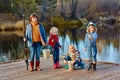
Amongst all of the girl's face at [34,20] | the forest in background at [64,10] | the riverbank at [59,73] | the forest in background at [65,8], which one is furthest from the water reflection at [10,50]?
the forest in background at [65,8]

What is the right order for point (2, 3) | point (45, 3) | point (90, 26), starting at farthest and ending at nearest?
point (45, 3)
point (2, 3)
point (90, 26)

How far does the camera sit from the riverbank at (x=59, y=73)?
787cm

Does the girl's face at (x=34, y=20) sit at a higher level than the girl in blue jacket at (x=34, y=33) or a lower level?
higher

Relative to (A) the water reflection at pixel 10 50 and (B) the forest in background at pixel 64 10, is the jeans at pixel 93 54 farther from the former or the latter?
(B) the forest in background at pixel 64 10

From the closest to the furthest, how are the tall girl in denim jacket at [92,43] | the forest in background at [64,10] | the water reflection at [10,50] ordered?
the tall girl in denim jacket at [92,43]
the water reflection at [10,50]
the forest in background at [64,10]

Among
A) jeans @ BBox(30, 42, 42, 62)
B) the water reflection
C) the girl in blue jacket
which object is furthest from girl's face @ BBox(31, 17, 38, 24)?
the water reflection

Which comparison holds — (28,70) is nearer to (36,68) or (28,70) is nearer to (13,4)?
(36,68)

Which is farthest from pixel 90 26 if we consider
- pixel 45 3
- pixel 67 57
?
pixel 45 3

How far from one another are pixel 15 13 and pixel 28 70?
91.1 ft

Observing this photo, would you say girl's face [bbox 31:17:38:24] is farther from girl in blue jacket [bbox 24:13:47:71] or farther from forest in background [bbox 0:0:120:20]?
forest in background [bbox 0:0:120:20]

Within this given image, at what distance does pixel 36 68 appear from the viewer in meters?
8.76

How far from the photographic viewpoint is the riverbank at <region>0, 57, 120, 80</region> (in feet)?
25.8

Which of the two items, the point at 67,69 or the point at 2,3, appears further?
the point at 2,3

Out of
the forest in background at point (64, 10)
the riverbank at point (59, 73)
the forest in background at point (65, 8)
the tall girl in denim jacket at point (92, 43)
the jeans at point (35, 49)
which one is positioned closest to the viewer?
the riverbank at point (59, 73)
